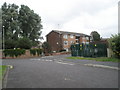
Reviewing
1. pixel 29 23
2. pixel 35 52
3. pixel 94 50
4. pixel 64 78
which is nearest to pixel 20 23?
Result: pixel 29 23

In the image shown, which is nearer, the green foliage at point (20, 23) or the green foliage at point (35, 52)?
the green foliage at point (35, 52)

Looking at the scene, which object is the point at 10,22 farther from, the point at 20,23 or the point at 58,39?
the point at 58,39

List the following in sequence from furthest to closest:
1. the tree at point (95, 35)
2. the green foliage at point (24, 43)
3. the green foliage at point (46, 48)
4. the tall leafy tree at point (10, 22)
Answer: the tree at point (95, 35) < the green foliage at point (46, 48) < the tall leafy tree at point (10, 22) < the green foliage at point (24, 43)

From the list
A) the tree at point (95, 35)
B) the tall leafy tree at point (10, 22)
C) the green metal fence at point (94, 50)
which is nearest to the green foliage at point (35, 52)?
the tall leafy tree at point (10, 22)

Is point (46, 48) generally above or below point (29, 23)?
below

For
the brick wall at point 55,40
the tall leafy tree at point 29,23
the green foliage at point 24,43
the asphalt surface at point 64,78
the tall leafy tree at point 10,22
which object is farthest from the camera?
the brick wall at point 55,40

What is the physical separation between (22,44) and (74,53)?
16.2 meters

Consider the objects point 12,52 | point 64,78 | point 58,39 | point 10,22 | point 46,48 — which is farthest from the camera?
point 58,39

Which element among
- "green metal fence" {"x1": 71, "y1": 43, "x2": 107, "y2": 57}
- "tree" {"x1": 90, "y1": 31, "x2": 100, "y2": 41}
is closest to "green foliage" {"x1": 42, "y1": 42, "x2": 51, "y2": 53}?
"green metal fence" {"x1": 71, "y1": 43, "x2": 107, "y2": 57}

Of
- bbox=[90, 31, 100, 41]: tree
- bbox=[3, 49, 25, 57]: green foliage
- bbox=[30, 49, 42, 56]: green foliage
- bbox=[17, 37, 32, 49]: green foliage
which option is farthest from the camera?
bbox=[90, 31, 100, 41]: tree

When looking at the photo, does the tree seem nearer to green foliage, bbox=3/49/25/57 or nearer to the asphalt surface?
green foliage, bbox=3/49/25/57

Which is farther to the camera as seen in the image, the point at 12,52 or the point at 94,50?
the point at 12,52

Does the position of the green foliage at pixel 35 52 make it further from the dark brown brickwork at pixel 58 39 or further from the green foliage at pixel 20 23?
the dark brown brickwork at pixel 58 39

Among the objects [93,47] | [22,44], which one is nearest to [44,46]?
[22,44]
